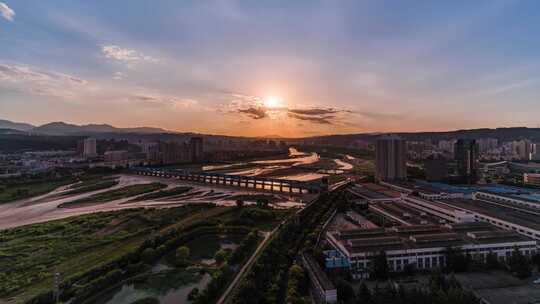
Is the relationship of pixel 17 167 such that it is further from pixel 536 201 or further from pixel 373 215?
pixel 536 201

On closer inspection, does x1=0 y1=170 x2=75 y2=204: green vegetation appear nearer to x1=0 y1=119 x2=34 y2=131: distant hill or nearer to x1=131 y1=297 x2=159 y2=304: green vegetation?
x1=131 y1=297 x2=159 y2=304: green vegetation

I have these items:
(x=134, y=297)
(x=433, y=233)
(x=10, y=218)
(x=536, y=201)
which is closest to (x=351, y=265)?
(x=433, y=233)

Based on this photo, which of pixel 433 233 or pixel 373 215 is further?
pixel 373 215

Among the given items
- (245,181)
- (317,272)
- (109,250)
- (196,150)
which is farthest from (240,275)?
(196,150)

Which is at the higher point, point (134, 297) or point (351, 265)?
point (351, 265)

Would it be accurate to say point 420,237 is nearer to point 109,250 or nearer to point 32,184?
point 109,250

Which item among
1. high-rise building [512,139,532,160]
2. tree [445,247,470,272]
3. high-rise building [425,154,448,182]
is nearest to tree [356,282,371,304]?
tree [445,247,470,272]

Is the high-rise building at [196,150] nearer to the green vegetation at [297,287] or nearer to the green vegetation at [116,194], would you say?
the green vegetation at [116,194]

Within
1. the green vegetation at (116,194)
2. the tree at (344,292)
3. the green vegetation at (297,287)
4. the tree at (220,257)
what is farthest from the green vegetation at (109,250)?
the green vegetation at (116,194)
